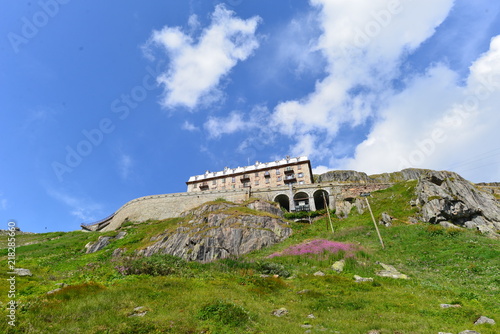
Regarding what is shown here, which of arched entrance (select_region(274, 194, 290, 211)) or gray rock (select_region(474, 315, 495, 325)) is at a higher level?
arched entrance (select_region(274, 194, 290, 211))

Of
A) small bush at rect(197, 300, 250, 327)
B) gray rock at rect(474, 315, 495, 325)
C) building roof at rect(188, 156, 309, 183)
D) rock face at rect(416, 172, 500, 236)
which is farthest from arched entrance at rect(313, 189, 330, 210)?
small bush at rect(197, 300, 250, 327)

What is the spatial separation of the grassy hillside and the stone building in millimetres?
54784

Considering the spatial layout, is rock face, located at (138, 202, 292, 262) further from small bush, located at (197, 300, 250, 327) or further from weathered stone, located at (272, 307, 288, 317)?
small bush, located at (197, 300, 250, 327)

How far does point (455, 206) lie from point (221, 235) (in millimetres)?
35458

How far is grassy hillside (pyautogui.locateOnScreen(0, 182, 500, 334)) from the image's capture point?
11.9 meters

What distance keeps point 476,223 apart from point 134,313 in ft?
150

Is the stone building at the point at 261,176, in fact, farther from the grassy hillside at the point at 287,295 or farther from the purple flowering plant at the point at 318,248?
the grassy hillside at the point at 287,295

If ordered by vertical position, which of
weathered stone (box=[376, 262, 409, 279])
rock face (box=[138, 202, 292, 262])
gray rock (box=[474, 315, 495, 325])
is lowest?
gray rock (box=[474, 315, 495, 325])

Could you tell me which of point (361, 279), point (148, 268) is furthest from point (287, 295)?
point (148, 268)

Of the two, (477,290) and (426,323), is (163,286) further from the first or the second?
(477,290)

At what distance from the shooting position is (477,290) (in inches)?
728

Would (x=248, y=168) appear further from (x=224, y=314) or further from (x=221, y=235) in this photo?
(x=224, y=314)

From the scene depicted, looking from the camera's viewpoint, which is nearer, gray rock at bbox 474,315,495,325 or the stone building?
gray rock at bbox 474,315,495,325

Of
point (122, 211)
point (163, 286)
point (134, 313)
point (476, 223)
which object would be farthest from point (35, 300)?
point (122, 211)
